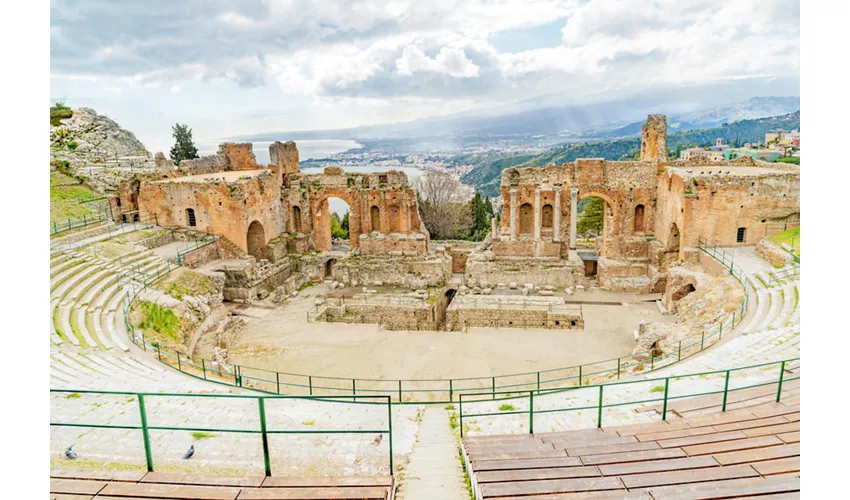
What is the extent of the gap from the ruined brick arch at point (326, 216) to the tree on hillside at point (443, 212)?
15087 millimetres

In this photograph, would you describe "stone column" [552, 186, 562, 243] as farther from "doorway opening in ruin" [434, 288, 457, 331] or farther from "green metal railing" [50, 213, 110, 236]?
"green metal railing" [50, 213, 110, 236]

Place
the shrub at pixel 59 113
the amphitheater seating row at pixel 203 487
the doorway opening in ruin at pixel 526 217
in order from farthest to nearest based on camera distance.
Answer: the shrub at pixel 59 113 < the doorway opening in ruin at pixel 526 217 < the amphitheater seating row at pixel 203 487

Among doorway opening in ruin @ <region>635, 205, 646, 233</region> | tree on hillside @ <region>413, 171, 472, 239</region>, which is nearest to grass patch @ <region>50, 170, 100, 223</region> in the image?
tree on hillside @ <region>413, 171, 472, 239</region>

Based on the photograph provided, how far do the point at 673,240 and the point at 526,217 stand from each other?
25.8 ft

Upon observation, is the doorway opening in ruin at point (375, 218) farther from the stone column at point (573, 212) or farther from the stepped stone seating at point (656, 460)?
the stepped stone seating at point (656, 460)

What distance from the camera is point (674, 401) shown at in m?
9.40

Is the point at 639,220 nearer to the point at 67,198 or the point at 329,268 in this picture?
the point at 329,268

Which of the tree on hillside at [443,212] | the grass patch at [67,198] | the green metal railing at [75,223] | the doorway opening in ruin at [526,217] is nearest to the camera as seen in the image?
the green metal railing at [75,223]

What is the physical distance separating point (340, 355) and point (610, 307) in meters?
12.4

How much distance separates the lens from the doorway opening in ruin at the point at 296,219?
30.7 metres

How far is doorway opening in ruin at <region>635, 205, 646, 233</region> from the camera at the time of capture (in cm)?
2823

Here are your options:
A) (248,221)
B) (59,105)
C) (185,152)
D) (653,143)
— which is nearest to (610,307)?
(653,143)

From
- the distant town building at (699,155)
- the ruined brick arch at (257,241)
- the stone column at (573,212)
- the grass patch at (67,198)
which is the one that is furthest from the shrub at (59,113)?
the distant town building at (699,155)

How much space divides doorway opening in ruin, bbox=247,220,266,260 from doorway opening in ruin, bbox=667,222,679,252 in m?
21.1
